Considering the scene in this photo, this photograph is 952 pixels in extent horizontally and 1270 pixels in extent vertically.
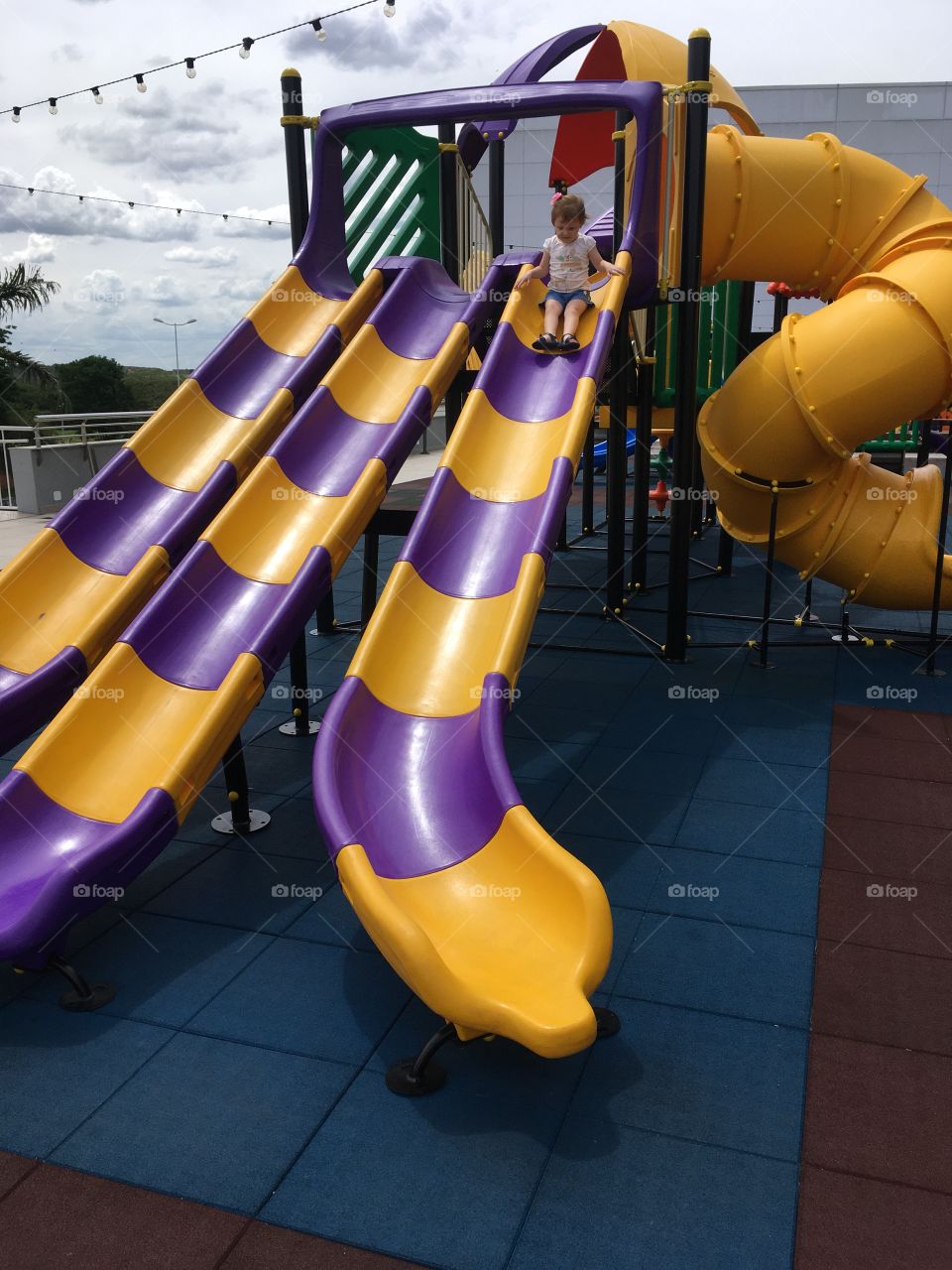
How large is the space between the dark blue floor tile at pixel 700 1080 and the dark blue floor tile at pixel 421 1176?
0.29m

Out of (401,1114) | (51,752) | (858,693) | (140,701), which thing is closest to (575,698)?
(858,693)

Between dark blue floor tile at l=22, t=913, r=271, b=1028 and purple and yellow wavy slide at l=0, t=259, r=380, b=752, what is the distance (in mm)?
1418

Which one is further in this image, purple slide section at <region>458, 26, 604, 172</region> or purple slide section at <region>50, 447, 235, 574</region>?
purple slide section at <region>458, 26, 604, 172</region>

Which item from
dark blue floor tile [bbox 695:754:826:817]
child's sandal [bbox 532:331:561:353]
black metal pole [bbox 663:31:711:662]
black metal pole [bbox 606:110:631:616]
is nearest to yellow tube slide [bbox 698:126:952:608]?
black metal pole [bbox 663:31:711:662]

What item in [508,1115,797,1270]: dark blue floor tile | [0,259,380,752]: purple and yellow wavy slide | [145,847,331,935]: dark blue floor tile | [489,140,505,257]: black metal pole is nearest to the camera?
[508,1115,797,1270]: dark blue floor tile

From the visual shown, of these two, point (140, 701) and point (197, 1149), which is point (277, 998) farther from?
point (140, 701)

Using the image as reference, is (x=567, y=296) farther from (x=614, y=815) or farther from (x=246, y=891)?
(x=246, y=891)

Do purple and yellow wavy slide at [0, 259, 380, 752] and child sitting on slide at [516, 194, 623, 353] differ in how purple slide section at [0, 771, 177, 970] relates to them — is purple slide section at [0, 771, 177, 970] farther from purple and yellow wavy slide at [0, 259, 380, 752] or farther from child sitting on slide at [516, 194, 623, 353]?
child sitting on slide at [516, 194, 623, 353]

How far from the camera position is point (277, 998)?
375 centimetres

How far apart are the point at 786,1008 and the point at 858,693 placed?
156 inches

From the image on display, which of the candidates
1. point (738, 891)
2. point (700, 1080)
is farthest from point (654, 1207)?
point (738, 891)

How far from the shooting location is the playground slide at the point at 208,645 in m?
3.93

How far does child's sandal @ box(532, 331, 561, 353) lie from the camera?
6.39m

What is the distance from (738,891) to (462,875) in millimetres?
1411
